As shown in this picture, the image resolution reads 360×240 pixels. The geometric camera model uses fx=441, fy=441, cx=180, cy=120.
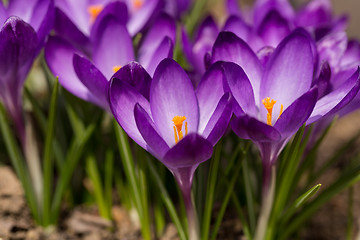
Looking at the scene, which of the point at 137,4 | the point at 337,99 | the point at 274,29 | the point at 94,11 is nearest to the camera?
the point at 337,99

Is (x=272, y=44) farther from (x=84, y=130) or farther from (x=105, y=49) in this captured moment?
(x=84, y=130)

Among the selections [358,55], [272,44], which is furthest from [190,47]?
[358,55]

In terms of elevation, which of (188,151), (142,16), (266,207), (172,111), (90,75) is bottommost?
(266,207)

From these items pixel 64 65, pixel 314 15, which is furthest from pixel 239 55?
pixel 314 15

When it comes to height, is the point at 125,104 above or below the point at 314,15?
below

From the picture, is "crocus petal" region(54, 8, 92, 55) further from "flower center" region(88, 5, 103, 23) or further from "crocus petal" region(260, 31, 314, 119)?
"crocus petal" region(260, 31, 314, 119)

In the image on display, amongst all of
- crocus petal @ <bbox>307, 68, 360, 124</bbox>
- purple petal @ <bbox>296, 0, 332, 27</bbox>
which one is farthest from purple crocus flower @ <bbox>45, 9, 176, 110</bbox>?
purple petal @ <bbox>296, 0, 332, 27</bbox>

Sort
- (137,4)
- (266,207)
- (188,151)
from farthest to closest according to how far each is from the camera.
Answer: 1. (137,4)
2. (266,207)
3. (188,151)

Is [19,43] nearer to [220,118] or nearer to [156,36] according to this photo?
[156,36]

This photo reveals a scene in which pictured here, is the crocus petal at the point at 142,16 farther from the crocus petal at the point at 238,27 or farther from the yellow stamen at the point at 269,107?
the yellow stamen at the point at 269,107
